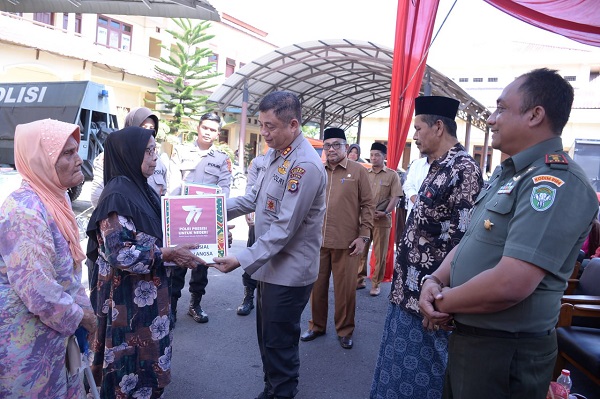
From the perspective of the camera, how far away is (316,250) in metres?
2.89

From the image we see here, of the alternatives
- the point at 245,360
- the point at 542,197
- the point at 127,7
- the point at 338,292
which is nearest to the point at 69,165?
the point at 542,197

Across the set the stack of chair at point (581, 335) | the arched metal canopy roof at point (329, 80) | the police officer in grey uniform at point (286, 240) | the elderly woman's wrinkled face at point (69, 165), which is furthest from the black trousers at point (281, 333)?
the arched metal canopy roof at point (329, 80)

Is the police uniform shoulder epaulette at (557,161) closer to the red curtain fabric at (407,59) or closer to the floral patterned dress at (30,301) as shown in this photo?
the floral patterned dress at (30,301)

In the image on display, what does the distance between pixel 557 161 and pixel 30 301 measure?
6.90ft

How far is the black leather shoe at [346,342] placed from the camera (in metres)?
4.11

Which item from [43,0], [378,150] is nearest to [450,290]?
[378,150]

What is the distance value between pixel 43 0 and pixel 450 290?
5872mm

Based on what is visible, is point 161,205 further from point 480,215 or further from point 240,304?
point 240,304

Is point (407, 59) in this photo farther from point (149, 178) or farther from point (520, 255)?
point (520, 255)

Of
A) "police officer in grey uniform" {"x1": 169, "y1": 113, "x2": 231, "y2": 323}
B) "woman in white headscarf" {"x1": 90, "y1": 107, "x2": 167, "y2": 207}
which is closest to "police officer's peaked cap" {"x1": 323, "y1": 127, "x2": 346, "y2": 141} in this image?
"police officer in grey uniform" {"x1": 169, "y1": 113, "x2": 231, "y2": 323}

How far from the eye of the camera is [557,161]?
4.96 ft

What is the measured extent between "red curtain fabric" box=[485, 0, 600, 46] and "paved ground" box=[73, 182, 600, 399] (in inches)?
157

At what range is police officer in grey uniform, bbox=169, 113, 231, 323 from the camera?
4.50m

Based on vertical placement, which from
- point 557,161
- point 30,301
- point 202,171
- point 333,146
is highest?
point 333,146
